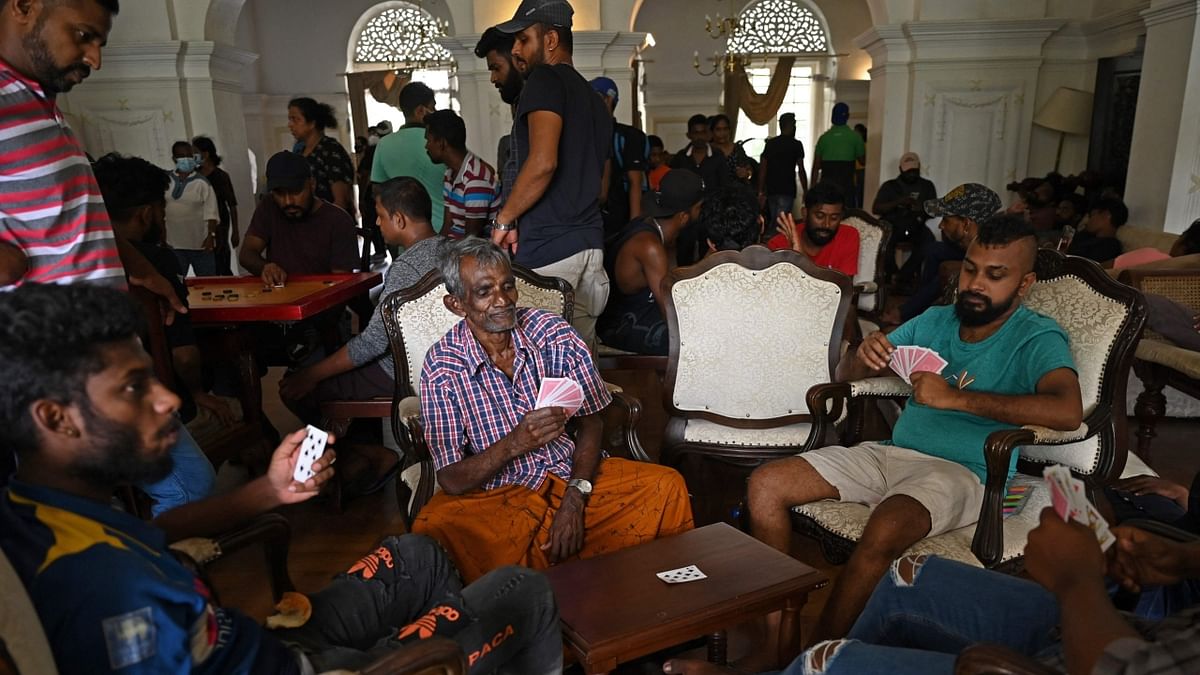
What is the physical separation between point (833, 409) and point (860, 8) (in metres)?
12.0

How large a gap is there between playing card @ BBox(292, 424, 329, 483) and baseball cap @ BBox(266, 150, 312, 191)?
8.32ft

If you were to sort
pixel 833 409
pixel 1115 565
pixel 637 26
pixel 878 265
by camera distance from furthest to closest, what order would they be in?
pixel 637 26
pixel 878 265
pixel 833 409
pixel 1115 565

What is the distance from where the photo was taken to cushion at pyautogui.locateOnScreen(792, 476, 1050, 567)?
1.98 meters

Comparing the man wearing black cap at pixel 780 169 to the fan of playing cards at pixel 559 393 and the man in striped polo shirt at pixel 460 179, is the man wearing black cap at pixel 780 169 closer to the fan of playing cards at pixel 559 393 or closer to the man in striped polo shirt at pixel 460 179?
the man in striped polo shirt at pixel 460 179

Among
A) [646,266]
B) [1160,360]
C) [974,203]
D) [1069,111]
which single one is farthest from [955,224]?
[1069,111]

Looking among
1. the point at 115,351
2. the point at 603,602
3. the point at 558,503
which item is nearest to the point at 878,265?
the point at 558,503

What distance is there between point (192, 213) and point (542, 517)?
16.1 ft

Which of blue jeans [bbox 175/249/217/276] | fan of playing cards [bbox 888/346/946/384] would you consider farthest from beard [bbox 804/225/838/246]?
blue jeans [bbox 175/249/217/276]

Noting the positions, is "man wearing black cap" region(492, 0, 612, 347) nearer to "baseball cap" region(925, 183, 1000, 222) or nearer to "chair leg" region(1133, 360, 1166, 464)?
"baseball cap" region(925, 183, 1000, 222)

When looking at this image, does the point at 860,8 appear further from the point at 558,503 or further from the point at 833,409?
the point at 558,503

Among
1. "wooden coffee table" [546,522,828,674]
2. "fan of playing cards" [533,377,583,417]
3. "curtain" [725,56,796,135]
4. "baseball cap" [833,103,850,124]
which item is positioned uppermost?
"curtain" [725,56,796,135]

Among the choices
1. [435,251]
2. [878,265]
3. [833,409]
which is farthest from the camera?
[878,265]

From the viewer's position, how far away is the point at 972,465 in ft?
7.13

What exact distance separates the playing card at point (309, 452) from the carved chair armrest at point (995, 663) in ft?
3.79
